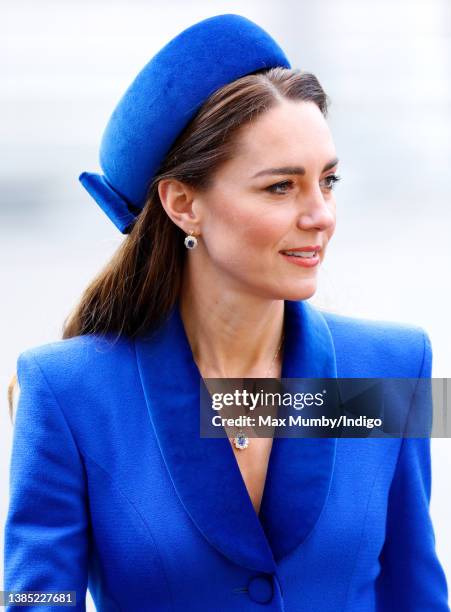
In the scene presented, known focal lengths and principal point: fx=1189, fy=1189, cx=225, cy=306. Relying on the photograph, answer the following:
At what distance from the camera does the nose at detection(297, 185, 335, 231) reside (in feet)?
5.96

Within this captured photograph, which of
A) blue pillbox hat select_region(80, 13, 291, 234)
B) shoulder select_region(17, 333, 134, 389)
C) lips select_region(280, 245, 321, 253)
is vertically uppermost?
blue pillbox hat select_region(80, 13, 291, 234)

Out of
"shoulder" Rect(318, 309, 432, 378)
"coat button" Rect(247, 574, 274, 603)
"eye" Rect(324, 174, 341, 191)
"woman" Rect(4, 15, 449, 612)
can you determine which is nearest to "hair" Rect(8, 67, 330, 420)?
"woman" Rect(4, 15, 449, 612)

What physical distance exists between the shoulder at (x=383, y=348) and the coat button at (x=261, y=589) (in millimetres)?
397

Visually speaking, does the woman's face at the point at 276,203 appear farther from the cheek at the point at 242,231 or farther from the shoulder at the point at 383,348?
the shoulder at the point at 383,348

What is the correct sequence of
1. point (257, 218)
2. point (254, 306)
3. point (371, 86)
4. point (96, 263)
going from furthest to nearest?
point (371, 86), point (96, 263), point (254, 306), point (257, 218)

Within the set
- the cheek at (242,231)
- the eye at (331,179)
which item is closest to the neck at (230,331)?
the cheek at (242,231)

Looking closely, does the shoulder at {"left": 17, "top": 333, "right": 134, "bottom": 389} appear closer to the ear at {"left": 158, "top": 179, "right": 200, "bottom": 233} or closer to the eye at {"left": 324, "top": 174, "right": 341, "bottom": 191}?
the ear at {"left": 158, "top": 179, "right": 200, "bottom": 233}

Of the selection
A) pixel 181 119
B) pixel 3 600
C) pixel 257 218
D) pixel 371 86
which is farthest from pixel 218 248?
pixel 371 86

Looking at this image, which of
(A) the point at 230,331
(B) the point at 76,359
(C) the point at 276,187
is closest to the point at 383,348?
(A) the point at 230,331

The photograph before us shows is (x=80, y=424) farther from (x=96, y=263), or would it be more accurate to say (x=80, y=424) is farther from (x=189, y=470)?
(x=96, y=263)

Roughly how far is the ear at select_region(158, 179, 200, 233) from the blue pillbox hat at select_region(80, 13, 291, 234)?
4 centimetres

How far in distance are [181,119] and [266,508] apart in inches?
24.7

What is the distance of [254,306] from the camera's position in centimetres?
194

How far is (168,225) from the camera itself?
1.99m
